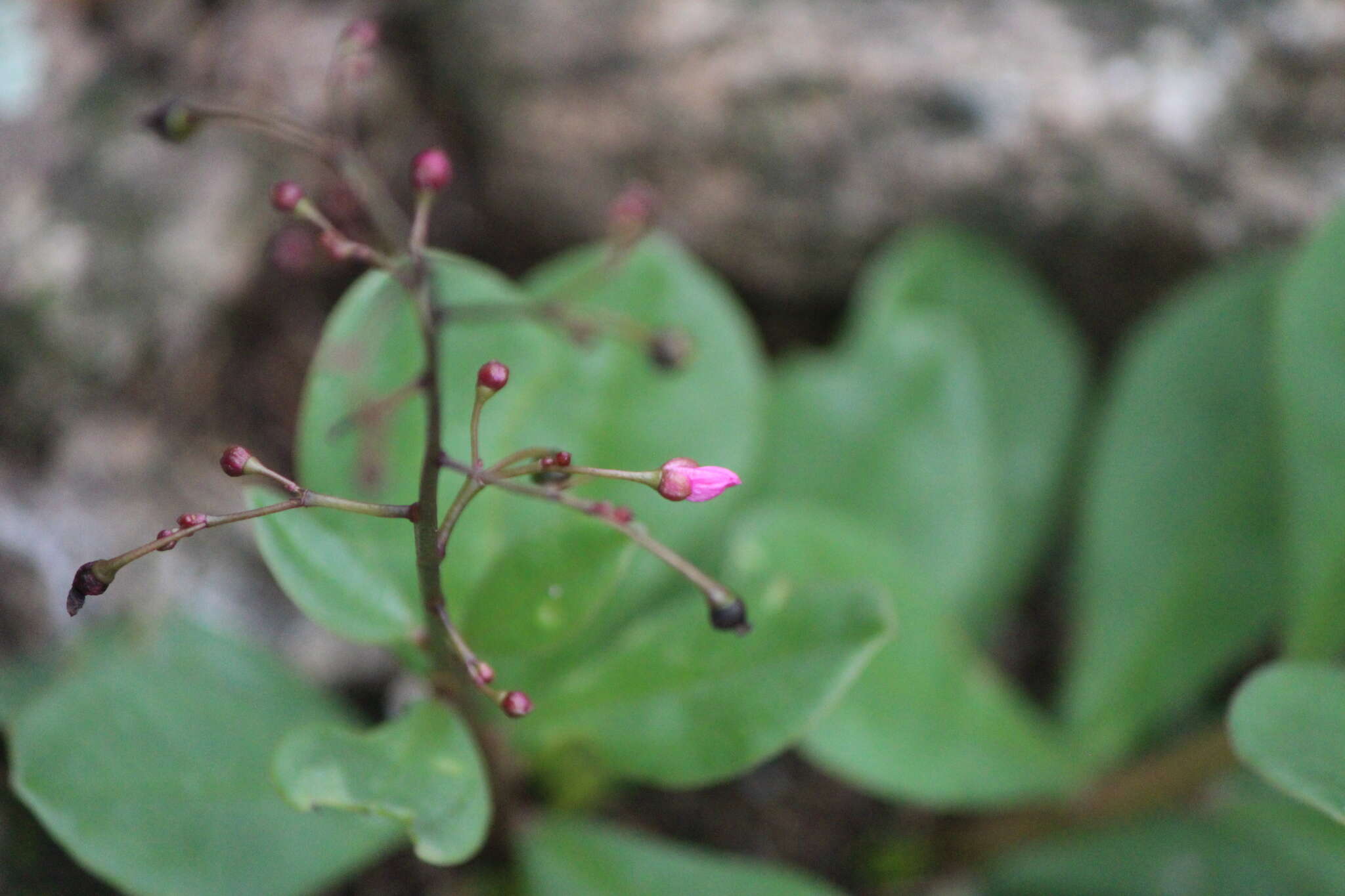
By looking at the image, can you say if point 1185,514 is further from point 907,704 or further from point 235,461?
point 235,461

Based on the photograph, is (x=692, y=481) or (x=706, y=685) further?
(x=706, y=685)

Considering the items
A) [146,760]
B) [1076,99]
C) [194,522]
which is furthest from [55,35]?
Answer: [1076,99]

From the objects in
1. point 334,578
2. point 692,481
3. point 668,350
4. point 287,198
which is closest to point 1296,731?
point 692,481

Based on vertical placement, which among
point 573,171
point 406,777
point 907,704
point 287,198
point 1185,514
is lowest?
point 907,704

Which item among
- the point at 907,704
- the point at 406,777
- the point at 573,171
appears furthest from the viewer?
the point at 573,171

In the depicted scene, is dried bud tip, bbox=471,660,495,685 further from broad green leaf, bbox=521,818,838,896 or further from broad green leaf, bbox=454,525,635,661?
broad green leaf, bbox=521,818,838,896

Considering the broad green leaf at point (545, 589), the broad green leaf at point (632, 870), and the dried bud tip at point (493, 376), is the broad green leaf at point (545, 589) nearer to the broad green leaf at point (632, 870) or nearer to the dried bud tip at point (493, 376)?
the dried bud tip at point (493, 376)
